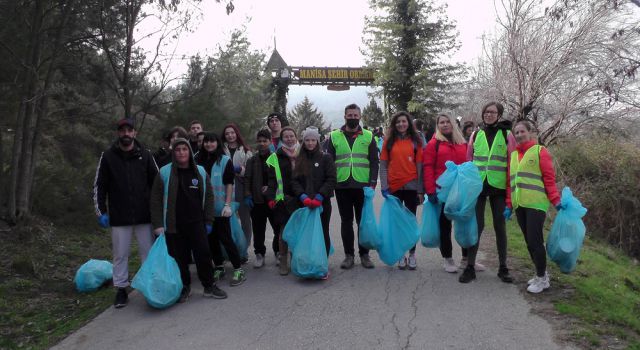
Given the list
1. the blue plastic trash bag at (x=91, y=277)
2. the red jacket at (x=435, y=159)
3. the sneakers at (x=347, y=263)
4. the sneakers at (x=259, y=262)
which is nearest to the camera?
the red jacket at (x=435, y=159)

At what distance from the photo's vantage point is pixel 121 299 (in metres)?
5.29

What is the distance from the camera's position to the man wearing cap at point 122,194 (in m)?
5.18

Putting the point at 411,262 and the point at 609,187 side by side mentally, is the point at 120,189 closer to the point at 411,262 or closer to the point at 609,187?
the point at 411,262

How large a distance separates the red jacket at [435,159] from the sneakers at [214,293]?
2512 mm

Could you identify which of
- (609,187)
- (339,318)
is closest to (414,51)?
(609,187)

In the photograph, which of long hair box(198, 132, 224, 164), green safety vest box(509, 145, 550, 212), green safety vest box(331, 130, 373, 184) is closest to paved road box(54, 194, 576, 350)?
green safety vest box(509, 145, 550, 212)

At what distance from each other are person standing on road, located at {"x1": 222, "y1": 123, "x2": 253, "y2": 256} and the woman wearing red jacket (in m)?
2.27

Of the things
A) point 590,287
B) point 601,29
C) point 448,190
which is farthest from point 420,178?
point 601,29

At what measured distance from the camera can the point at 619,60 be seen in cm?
1239

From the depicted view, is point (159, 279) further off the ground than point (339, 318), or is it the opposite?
point (159, 279)

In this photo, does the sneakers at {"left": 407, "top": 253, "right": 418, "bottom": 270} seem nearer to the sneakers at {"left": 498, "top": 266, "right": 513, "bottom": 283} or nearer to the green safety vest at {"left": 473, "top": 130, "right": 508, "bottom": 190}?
the sneakers at {"left": 498, "top": 266, "right": 513, "bottom": 283}

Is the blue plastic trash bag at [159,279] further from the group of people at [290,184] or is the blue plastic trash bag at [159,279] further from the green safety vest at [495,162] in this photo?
the green safety vest at [495,162]

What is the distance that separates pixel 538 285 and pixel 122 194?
14.0 ft

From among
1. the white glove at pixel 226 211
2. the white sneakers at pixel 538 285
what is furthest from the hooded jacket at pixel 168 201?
the white sneakers at pixel 538 285
